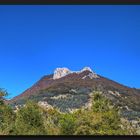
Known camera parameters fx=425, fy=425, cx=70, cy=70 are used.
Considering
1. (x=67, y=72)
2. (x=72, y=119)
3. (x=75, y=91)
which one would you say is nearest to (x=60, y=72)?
(x=67, y=72)

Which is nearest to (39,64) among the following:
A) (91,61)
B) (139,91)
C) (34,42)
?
(34,42)

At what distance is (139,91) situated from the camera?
977cm

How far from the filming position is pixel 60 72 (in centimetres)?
988

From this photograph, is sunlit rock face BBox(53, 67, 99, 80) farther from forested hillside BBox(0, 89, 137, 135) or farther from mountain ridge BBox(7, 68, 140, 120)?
forested hillside BBox(0, 89, 137, 135)

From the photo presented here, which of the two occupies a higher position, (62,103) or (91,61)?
(91,61)

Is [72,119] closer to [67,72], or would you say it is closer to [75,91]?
[75,91]

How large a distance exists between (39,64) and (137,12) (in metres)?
2.63

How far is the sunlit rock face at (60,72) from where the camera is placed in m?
9.72

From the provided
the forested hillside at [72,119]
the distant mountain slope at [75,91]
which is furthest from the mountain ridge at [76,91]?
the forested hillside at [72,119]

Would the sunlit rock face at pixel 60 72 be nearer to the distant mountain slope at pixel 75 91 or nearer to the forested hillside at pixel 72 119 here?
the distant mountain slope at pixel 75 91

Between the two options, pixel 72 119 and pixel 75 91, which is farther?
pixel 75 91
